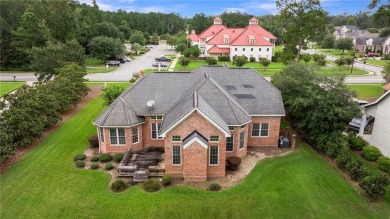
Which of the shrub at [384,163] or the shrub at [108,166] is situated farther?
the shrub at [108,166]

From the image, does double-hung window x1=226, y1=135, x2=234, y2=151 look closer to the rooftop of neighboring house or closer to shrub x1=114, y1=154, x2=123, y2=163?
the rooftop of neighboring house

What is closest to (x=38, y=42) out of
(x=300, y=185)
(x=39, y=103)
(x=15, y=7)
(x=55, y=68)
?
(x=15, y=7)

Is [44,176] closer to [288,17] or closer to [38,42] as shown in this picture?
[288,17]

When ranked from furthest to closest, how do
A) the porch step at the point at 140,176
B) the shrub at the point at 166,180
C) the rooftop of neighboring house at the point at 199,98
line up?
the rooftop of neighboring house at the point at 199,98 < the porch step at the point at 140,176 < the shrub at the point at 166,180

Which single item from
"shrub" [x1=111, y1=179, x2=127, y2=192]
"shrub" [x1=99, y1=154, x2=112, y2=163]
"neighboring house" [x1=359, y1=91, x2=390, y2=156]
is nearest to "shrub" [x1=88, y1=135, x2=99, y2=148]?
"shrub" [x1=99, y1=154, x2=112, y2=163]

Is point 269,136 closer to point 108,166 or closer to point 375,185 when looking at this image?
point 375,185

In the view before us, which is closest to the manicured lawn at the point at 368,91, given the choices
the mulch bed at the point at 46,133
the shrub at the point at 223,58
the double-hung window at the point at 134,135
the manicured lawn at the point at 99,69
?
the double-hung window at the point at 134,135

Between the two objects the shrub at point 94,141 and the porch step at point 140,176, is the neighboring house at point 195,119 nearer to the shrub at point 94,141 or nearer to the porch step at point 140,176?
the shrub at point 94,141
